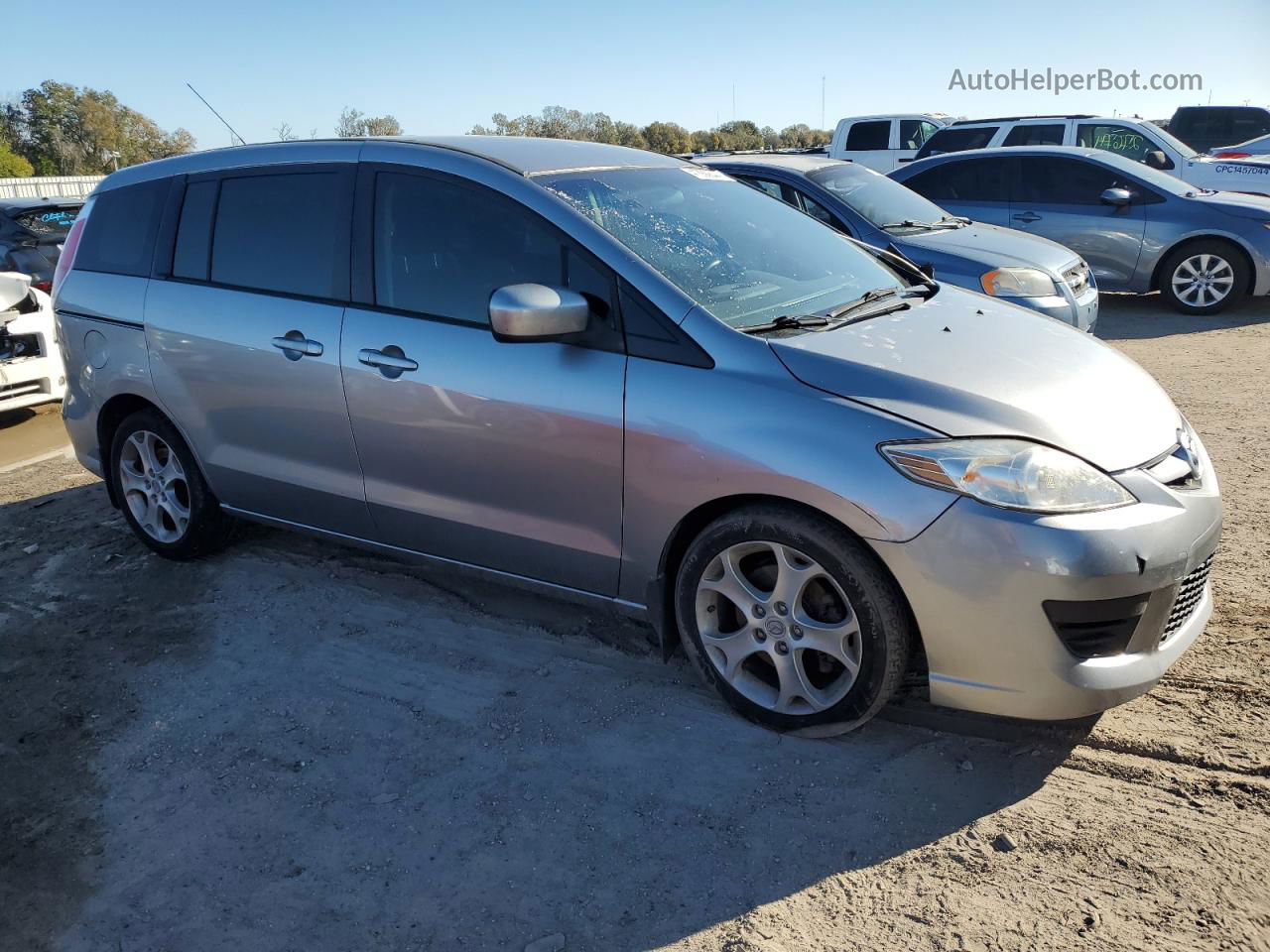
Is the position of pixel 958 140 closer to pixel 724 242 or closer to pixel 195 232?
pixel 724 242

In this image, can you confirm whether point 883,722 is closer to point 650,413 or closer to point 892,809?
point 892,809

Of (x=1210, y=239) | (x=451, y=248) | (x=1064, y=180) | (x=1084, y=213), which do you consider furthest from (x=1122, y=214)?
(x=451, y=248)

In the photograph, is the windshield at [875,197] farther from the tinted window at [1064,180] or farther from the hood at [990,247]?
the tinted window at [1064,180]

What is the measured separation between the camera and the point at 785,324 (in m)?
3.49

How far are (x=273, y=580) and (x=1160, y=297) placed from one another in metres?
10.4

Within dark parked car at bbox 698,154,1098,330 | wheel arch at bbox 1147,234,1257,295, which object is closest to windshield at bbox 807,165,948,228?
dark parked car at bbox 698,154,1098,330

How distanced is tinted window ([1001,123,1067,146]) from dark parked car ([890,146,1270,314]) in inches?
152

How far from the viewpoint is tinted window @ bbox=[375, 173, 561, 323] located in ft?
12.1

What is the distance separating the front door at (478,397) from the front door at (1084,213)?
8537mm

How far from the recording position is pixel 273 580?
480 centimetres

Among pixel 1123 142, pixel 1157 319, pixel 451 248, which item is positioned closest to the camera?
pixel 451 248

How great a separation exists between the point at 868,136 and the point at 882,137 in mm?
263

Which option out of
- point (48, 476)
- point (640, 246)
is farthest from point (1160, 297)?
point (48, 476)

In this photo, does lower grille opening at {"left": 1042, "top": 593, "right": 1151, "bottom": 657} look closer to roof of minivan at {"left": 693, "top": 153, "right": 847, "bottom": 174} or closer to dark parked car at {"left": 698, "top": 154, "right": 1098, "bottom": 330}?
dark parked car at {"left": 698, "top": 154, "right": 1098, "bottom": 330}
